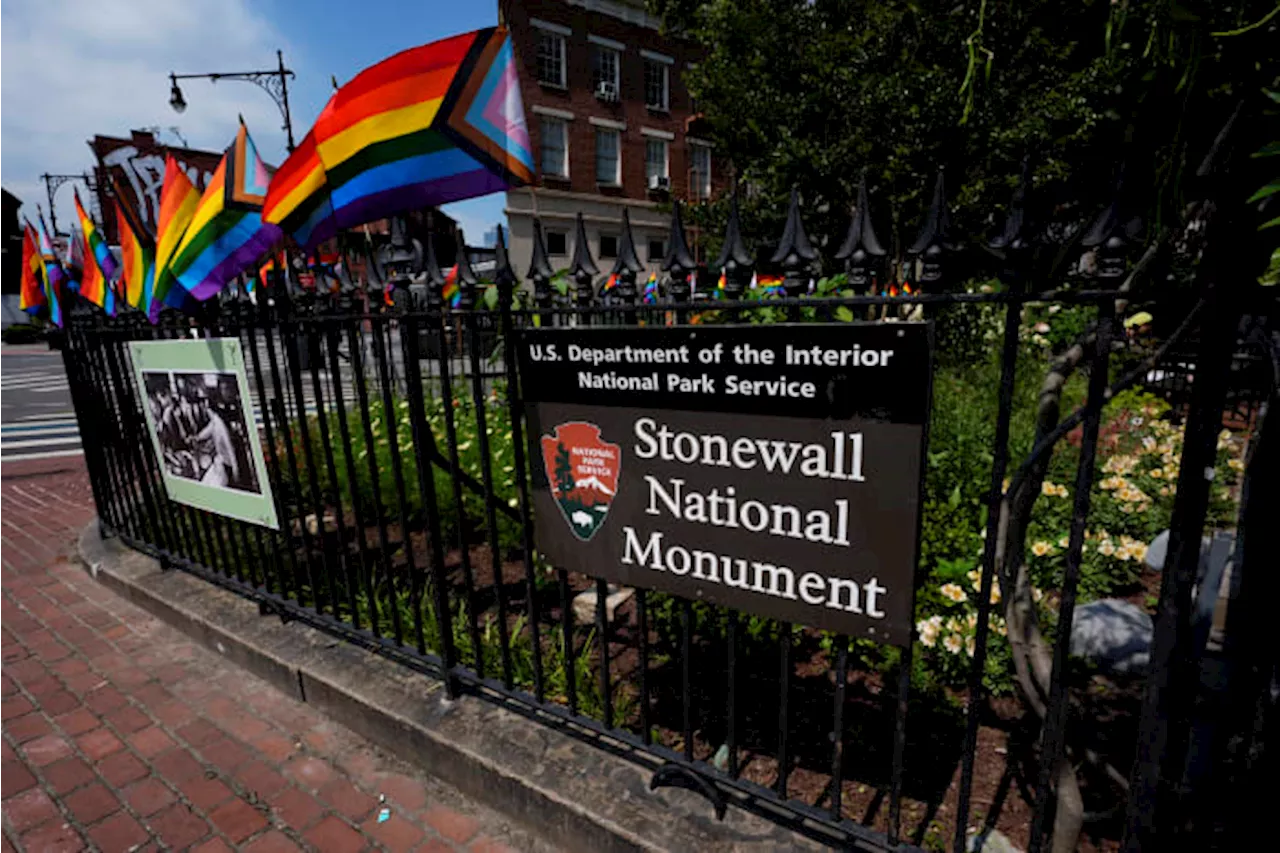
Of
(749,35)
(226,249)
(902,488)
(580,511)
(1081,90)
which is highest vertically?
(749,35)

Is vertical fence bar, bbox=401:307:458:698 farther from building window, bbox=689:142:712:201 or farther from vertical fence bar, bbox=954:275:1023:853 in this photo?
building window, bbox=689:142:712:201

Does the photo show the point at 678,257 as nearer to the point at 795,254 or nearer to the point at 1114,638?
the point at 795,254

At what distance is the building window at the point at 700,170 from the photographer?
2777 cm

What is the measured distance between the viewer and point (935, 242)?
4.64 ft

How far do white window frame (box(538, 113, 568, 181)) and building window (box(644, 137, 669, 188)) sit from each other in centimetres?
374

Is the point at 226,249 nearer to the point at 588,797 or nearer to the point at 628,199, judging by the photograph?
the point at 588,797

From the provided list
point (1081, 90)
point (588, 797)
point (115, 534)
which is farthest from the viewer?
point (1081, 90)

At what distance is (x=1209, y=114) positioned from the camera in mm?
1158

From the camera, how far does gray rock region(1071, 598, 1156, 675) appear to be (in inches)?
104

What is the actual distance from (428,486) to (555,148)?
24.1 meters

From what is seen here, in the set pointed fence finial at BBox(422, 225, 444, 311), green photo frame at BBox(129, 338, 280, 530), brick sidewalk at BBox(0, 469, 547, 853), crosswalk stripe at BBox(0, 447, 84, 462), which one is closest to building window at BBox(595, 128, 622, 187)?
crosswalk stripe at BBox(0, 447, 84, 462)

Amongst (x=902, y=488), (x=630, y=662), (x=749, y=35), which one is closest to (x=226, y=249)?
(x=630, y=662)

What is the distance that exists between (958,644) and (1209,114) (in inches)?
68.4

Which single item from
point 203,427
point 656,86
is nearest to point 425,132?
point 203,427
